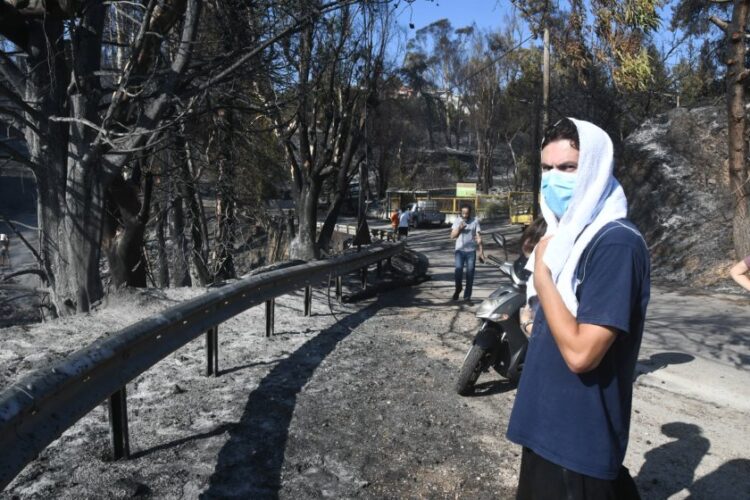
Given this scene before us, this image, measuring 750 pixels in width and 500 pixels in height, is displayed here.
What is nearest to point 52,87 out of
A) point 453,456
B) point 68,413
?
point 68,413

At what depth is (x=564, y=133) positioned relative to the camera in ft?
6.78

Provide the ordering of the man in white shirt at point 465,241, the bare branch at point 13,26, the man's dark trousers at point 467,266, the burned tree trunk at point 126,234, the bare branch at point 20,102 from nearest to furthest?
the bare branch at point 20,102, the bare branch at point 13,26, the man's dark trousers at point 467,266, the man in white shirt at point 465,241, the burned tree trunk at point 126,234

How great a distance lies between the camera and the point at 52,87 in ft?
24.0

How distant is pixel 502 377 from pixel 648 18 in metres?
8.50

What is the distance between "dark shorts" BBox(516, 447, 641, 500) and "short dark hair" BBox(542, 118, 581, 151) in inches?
40.0

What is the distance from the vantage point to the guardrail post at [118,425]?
3.58 metres

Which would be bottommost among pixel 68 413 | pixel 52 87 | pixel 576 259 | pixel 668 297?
pixel 668 297

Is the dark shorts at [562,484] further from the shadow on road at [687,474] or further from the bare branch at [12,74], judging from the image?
the bare branch at [12,74]

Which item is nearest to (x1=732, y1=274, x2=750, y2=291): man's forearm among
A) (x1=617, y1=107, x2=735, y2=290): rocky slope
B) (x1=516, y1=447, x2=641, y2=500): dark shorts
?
(x1=516, y1=447, x2=641, y2=500): dark shorts

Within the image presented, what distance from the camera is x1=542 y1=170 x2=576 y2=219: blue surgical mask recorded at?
6.72 feet

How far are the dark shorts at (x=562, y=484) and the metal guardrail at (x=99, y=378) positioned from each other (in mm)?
1872

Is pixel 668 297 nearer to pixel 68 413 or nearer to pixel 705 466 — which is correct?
pixel 705 466

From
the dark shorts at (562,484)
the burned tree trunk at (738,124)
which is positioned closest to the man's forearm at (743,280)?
the dark shorts at (562,484)

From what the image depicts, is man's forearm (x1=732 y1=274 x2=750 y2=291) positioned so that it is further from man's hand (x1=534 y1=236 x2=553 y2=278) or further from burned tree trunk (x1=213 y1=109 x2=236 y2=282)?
burned tree trunk (x1=213 y1=109 x2=236 y2=282)
